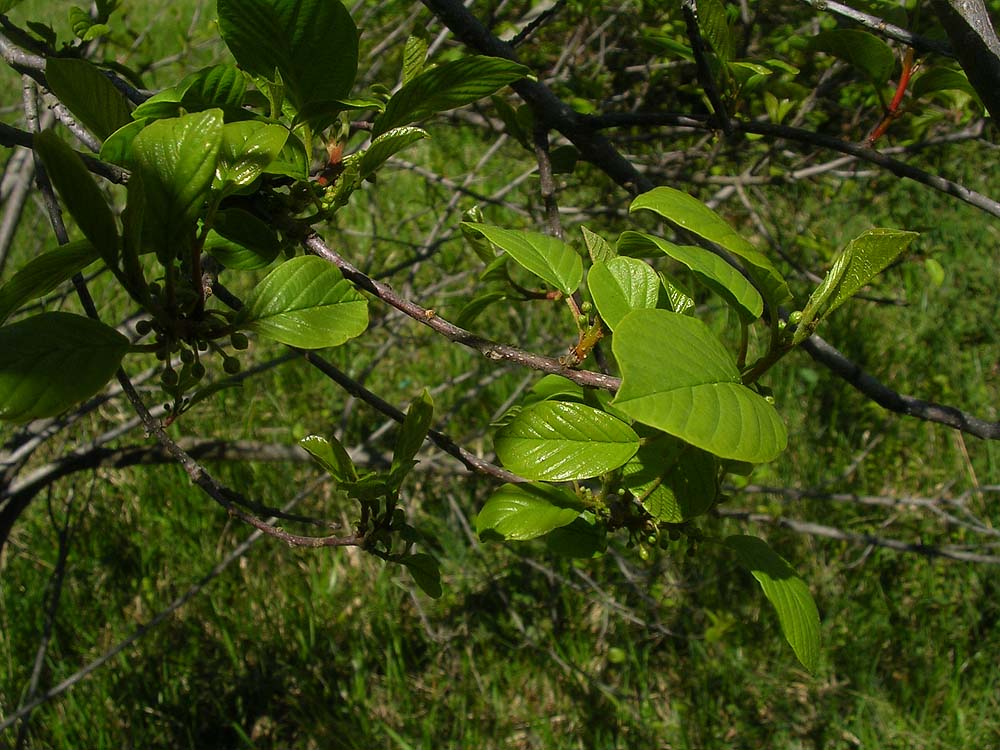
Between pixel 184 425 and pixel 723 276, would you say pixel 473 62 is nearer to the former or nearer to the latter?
pixel 723 276

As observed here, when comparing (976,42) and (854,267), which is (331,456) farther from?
(976,42)

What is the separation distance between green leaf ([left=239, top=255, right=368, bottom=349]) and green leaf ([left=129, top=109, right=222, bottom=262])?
0.30 feet

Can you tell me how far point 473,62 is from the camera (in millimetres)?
578

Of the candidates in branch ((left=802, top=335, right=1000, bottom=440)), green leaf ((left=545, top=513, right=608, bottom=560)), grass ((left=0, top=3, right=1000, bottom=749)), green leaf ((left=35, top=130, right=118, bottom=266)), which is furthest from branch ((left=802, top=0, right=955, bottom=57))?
grass ((left=0, top=3, right=1000, bottom=749))

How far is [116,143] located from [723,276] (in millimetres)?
422

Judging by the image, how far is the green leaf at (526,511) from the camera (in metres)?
0.67

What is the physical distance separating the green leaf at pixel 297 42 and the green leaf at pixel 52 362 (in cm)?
23

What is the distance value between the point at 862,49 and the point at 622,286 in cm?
49

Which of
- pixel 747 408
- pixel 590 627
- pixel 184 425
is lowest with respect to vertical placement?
pixel 590 627

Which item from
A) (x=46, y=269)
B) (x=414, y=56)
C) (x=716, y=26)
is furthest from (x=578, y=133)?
(x=46, y=269)

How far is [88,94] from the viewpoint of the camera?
22.4 inches

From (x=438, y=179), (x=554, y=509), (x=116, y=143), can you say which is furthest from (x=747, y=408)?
(x=438, y=179)

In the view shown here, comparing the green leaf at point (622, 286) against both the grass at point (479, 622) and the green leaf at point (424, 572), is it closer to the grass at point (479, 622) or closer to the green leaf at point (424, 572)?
the green leaf at point (424, 572)

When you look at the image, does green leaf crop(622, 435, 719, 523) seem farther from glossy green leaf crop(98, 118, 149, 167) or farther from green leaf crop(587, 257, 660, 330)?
glossy green leaf crop(98, 118, 149, 167)
